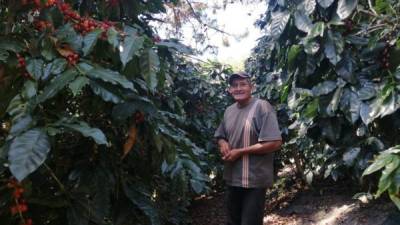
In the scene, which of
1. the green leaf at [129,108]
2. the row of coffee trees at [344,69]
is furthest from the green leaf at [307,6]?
the green leaf at [129,108]

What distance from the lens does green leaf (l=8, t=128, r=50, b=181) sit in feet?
2.67

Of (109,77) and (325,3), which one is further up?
(325,3)

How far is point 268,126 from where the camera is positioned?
2.38 m

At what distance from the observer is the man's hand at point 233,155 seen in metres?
2.40

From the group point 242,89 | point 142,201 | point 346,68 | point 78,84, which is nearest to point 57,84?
point 78,84

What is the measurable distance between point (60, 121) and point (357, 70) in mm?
1677

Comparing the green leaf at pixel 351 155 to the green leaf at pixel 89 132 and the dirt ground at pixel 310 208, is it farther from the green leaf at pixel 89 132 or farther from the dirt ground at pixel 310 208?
the green leaf at pixel 89 132

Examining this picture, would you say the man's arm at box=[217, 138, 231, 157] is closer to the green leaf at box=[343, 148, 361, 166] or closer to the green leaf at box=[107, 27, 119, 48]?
the green leaf at box=[343, 148, 361, 166]

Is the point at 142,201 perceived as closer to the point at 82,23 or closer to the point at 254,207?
the point at 82,23

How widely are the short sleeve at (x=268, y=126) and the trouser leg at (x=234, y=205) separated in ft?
1.24

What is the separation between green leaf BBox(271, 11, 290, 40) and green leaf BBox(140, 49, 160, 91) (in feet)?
4.32

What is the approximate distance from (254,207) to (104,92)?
156cm

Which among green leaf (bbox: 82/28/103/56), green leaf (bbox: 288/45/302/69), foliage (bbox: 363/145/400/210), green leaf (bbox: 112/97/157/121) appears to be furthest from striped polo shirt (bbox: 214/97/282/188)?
green leaf (bbox: 82/28/103/56)

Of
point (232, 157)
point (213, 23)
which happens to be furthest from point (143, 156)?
point (213, 23)
